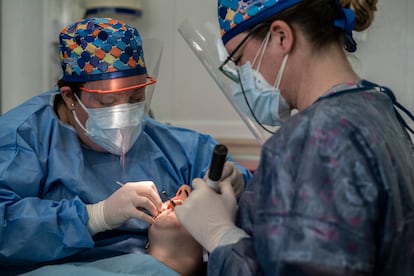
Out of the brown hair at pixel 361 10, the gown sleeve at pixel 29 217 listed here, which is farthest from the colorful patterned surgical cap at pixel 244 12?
the gown sleeve at pixel 29 217

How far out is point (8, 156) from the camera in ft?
5.40

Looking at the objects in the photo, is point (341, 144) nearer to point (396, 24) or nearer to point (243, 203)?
point (243, 203)

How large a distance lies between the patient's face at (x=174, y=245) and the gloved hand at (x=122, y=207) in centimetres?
5

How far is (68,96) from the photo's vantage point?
5.97ft

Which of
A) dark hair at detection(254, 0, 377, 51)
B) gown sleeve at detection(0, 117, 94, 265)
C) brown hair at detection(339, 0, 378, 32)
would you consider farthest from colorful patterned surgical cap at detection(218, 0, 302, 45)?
gown sleeve at detection(0, 117, 94, 265)

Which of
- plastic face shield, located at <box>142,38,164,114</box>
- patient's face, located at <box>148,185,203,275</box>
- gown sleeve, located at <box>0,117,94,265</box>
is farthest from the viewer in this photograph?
plastic face shield, located at <box>142,38,164,114</box>

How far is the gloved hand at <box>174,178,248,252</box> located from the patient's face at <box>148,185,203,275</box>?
44cm

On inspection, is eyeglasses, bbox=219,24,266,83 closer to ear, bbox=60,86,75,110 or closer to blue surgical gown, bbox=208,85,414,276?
blue surgical gown, bbox=208,85,414,276

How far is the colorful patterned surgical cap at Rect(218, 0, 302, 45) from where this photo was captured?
1.15m

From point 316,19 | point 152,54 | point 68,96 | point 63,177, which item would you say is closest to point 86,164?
point 63,177

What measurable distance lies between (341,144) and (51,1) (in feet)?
8.18

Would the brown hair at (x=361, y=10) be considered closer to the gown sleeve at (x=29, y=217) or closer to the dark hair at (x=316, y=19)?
the dark hair at (x=316, y=19)

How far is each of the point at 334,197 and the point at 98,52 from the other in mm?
1091

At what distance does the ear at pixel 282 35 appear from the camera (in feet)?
3.74
